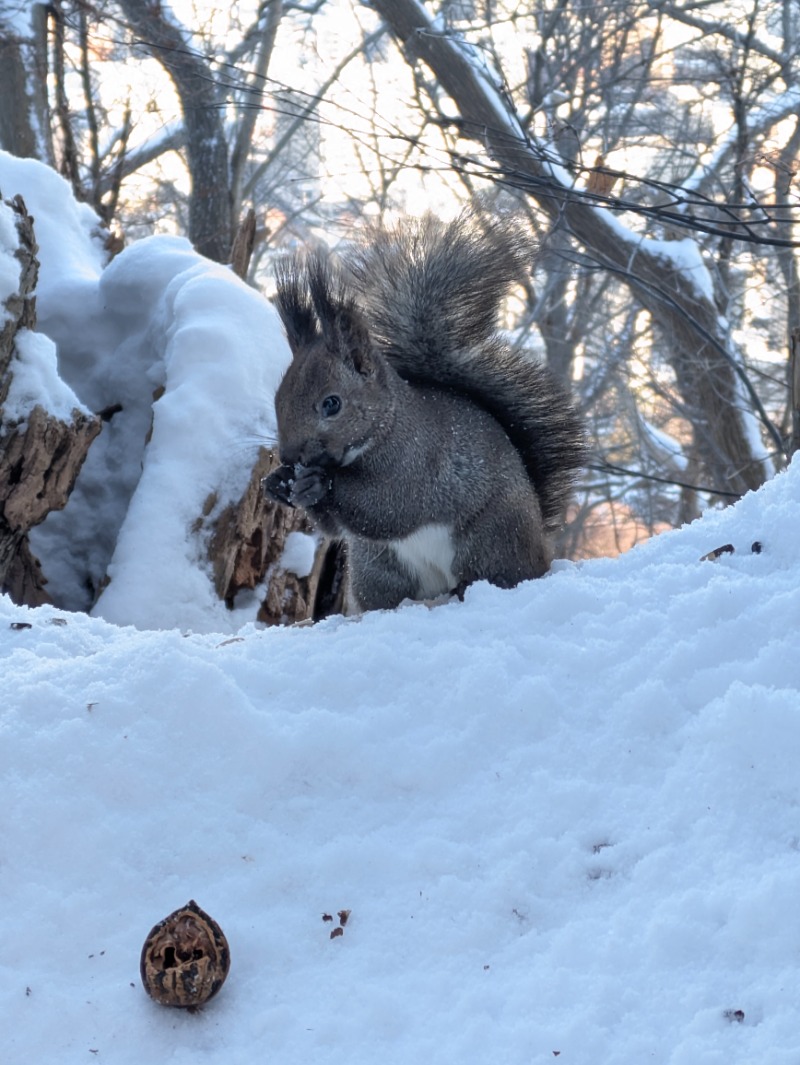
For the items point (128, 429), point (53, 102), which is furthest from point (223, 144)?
point (128, 429)

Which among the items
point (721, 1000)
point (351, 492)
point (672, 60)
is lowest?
point (721, 1000)

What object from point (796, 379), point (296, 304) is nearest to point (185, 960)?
point (296, 304)

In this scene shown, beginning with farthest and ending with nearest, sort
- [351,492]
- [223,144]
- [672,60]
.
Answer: [672,60] < [223,144] < [351,492]

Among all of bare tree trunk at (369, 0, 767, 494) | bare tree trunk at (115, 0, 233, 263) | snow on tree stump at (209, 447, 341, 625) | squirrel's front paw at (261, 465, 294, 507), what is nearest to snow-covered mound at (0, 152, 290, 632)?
snow on tree stump at (209, 447, 341, 625)

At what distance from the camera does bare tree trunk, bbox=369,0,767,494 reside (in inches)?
217

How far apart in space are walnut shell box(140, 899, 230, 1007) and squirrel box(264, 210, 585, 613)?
118cm

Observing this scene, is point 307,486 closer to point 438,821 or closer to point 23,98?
point 438,821

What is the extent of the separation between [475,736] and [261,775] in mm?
342

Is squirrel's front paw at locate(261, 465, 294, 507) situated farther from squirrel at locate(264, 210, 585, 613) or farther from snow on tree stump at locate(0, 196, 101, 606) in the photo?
snow on tree stump at locate(0, 196, 101, 606)

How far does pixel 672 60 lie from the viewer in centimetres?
818

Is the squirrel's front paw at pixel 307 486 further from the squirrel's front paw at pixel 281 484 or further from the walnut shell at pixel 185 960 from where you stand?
the walnut shell at pixel 185 960

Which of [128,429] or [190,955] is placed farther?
[128,429]

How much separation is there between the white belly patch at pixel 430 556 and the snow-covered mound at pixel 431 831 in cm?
42

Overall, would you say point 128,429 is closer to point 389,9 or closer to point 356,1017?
point 356,1017
